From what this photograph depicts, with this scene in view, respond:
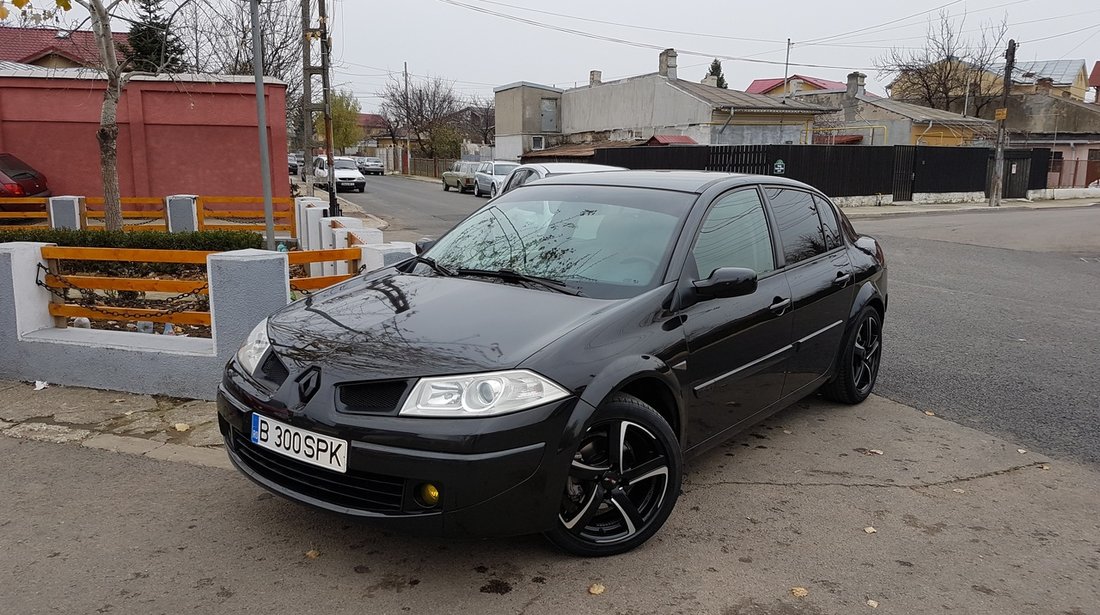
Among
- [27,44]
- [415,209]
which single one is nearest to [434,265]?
[415,209]

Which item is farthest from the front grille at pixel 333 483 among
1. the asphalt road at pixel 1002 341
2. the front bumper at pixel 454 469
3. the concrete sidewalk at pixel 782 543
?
the asphalt road at pixel 1002 341

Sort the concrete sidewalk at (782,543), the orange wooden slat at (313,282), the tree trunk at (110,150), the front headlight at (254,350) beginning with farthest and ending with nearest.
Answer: the tree trunk at (110,150) < the orange wooden slat at (313,282) < the front headlight at (254,350) < the concrete sidewalk at (782,543)

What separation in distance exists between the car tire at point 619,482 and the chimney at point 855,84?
44011 mm

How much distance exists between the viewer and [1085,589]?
325 centimetres

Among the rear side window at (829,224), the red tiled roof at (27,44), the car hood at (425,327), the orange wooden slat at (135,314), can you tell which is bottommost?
the orange wooden slat at (135,314)

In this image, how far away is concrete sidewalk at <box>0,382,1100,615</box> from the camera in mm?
3107

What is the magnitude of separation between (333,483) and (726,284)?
6.28 feet

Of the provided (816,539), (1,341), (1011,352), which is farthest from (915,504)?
(1,341)

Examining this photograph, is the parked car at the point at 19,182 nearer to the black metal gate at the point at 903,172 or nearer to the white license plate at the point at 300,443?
the white license plate at the point at 300,443

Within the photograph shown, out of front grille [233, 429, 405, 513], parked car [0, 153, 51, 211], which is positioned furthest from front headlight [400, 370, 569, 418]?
parked car [0, 153, 51, 211]

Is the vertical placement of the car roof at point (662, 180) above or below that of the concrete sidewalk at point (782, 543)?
above

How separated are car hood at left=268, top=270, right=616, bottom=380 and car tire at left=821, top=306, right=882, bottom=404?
2.53m

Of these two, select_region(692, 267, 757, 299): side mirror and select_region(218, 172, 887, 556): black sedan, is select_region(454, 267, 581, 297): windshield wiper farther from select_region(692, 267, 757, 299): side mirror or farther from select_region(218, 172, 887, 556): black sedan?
select_region(692, 267, 757, 299): side mirror

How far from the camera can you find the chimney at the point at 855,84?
42.8m
